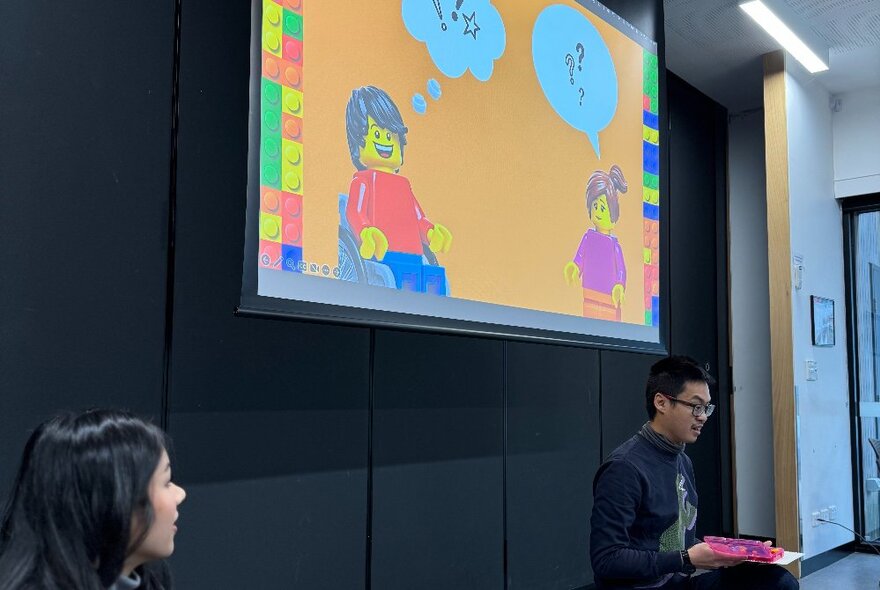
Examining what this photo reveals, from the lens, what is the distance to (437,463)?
272cm

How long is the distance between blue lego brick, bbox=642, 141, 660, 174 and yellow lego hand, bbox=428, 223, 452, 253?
126 centimetres

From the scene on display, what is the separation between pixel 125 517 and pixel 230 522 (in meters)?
1.18

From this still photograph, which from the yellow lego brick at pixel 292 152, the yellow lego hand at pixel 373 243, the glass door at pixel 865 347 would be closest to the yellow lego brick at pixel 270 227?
the yellow lego brick at pixel 292 152

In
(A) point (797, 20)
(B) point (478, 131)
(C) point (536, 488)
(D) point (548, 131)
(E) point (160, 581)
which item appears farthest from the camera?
(A) point (797, 20)

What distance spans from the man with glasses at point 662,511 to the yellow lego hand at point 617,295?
868 millimetres

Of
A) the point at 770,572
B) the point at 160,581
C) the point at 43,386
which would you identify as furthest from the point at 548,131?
the point at 160,581

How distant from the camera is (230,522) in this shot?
2.10m

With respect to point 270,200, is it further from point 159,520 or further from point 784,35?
point 784,35

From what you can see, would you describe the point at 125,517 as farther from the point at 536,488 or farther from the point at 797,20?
the point at 797,20

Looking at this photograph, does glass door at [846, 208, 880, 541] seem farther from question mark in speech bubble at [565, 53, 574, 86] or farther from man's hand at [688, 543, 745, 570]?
man's hand at [688, 543, 745, 570]

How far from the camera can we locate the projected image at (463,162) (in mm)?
1990

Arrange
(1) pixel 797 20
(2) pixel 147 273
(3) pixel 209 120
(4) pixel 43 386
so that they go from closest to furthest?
(4) pixel 43 386, (2) pixel 147 273, (3) pixel 209 120, (1) pixel 797 20

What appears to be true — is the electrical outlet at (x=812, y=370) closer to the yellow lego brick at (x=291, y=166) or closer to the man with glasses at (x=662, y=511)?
the man with glasses at (x=662, y=511)

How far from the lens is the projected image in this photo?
199 centimetres
